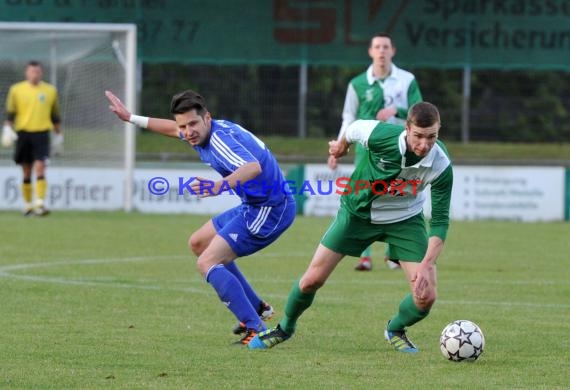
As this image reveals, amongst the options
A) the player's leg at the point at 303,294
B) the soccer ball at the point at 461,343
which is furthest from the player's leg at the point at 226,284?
the soccer ball at the point at 461,343

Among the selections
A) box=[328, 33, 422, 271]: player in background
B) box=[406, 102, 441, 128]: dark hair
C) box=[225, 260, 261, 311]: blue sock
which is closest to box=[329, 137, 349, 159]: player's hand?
box=[406, 102, 441, 128]: dark hair

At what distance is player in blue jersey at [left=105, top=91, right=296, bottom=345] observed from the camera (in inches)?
314

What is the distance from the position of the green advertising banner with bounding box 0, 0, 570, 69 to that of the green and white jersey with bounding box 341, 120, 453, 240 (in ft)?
52.4

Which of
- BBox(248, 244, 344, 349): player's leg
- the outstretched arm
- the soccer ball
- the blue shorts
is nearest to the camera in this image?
the soccer ball

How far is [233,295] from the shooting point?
8086 millimetres

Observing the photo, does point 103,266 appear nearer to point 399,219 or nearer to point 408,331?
point 408,331

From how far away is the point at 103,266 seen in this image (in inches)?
518

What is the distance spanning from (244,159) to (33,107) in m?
12.3

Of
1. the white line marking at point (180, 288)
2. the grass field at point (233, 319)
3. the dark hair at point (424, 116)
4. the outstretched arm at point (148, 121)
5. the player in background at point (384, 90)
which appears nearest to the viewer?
the grass field at point (233, 319)

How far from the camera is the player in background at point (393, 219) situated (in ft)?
24.9

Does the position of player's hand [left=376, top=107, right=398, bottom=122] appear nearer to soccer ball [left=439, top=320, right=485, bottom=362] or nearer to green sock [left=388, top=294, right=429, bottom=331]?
green sock [left=388, top=294, right=429, bottom=331]

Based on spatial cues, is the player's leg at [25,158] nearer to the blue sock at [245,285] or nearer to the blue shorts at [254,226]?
the blue sock at [245,285]

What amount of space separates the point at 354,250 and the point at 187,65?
1683cm

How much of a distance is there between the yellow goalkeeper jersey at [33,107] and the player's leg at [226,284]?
11787mm
